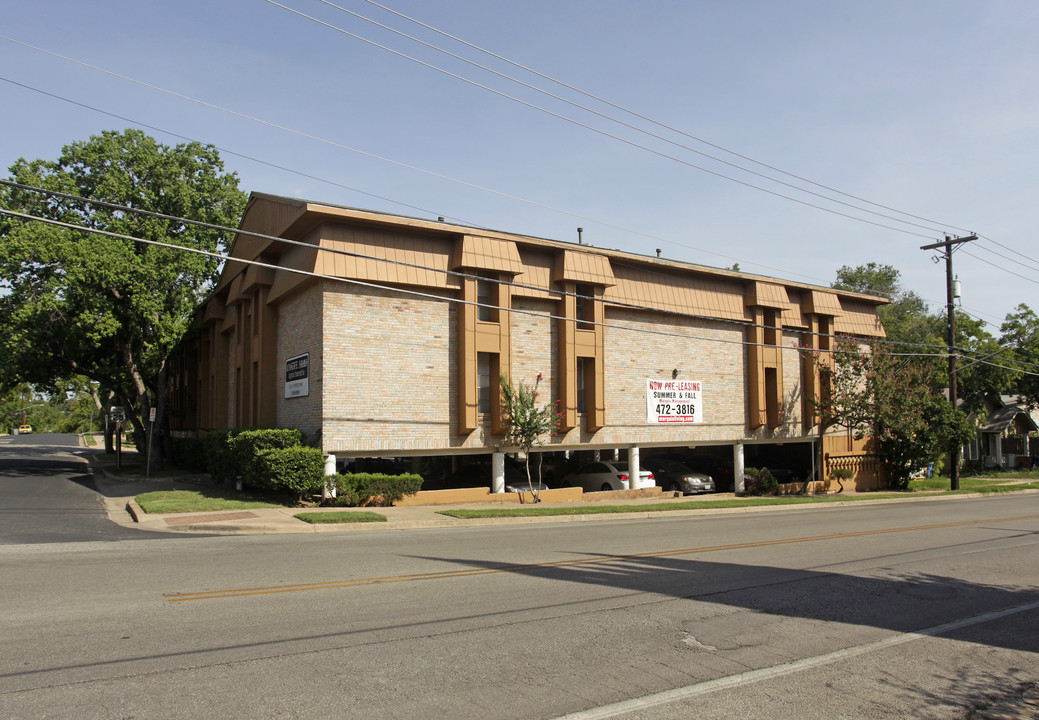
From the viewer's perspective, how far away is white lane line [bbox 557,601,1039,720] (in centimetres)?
523

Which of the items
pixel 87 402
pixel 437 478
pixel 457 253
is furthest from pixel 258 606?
pixel 87 402

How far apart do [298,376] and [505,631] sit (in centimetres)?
1610

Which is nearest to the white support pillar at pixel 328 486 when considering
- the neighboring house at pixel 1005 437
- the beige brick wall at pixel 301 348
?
the beige brick wall at pixel 301 348

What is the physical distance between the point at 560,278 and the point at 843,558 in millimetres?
13576

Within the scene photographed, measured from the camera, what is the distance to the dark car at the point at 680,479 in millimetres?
28125

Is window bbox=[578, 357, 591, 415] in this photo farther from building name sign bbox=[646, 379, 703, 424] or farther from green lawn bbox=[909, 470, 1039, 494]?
green lawn bbox=[909, 470, 1039, 494]

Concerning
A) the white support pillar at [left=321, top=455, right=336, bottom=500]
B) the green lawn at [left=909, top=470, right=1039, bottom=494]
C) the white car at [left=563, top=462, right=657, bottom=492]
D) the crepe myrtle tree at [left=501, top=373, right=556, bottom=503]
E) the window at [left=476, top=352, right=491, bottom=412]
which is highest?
the window at [left=476, top=352, right=491, bottom=412]

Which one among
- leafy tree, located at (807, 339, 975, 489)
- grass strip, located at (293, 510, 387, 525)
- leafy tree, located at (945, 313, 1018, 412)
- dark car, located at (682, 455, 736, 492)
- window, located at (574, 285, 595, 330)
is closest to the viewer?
grass strip, located at (293, 510, 387, 525)

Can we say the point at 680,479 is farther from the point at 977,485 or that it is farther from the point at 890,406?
the point at 977,485

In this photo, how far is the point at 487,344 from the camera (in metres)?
22.3

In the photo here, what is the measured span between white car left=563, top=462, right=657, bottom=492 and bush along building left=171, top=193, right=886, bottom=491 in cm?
85

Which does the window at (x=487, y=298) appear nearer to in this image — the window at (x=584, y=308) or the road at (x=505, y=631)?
the window at (x=584, y=308)

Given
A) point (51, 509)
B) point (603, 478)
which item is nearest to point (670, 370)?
point (603, 478)

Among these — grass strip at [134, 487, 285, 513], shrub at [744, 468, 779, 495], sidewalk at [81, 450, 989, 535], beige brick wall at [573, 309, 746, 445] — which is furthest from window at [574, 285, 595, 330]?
grass strip at [134, 487, 285, 513]
